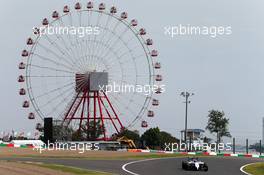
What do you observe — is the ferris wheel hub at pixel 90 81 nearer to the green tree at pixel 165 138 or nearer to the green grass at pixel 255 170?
the green grass at pixel 255 170

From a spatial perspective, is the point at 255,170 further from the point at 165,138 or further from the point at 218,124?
the point at 165,138

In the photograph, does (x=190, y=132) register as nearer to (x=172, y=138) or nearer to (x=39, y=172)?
(x=172, y=138)

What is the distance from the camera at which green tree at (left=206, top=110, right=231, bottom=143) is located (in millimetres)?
109206

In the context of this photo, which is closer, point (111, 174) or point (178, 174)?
point (111, 174)

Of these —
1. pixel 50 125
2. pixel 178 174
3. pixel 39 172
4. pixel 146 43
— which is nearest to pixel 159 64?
pixel 146 43

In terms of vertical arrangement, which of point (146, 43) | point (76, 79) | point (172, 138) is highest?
point (146, 43)

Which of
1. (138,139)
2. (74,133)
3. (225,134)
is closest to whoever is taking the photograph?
(74,133)

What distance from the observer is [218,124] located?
360 feet

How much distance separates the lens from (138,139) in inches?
5512

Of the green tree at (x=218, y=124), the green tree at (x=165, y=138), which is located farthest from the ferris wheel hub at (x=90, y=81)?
the green tree at (x=165, y=138)

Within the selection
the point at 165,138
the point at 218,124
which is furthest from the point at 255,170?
the point at 165,138

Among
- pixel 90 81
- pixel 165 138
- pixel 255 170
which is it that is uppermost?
pixel 90 81

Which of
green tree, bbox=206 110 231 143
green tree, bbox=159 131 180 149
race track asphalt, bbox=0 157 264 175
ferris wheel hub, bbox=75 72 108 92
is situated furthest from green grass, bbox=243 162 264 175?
green tree, bbox=159 131 180 149

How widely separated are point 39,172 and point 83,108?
51.5 meters
